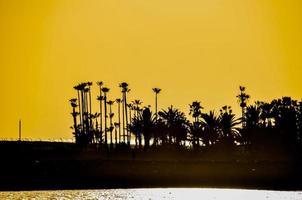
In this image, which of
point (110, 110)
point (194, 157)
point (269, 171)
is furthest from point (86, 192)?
point (110, 110)

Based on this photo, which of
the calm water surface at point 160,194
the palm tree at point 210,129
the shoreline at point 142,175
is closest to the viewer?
the calm water surface at point 160,194

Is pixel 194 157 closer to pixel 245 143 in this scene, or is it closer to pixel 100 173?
pixel 245 143

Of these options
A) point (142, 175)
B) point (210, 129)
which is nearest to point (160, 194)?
point (142, 175)

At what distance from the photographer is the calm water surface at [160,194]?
82812 mm

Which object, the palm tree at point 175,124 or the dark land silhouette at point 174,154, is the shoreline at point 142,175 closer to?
the dark land silhouette at point 174,154

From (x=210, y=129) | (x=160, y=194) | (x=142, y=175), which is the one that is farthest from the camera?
(x=210, y=129)

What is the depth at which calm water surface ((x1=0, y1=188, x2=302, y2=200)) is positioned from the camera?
82812 mm

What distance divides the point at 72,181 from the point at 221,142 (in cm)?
5054

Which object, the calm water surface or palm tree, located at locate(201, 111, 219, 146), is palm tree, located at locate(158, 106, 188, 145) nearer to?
palm tree, located at locate(201, 111, 219, 146)

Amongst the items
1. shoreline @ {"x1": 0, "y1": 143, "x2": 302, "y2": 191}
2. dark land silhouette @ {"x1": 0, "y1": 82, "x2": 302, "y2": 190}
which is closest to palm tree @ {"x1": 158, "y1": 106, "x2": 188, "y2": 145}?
dark land silhouette @ {"x1": 0, "y1": 82, "x2": 302, "y2": 190}

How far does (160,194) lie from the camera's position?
302 feet

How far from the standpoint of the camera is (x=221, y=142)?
13875cm

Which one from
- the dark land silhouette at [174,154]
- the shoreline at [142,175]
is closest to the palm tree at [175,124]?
the dark land silhouette at [174,154]

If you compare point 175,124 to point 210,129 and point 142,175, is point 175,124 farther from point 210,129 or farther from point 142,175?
point 142,175
